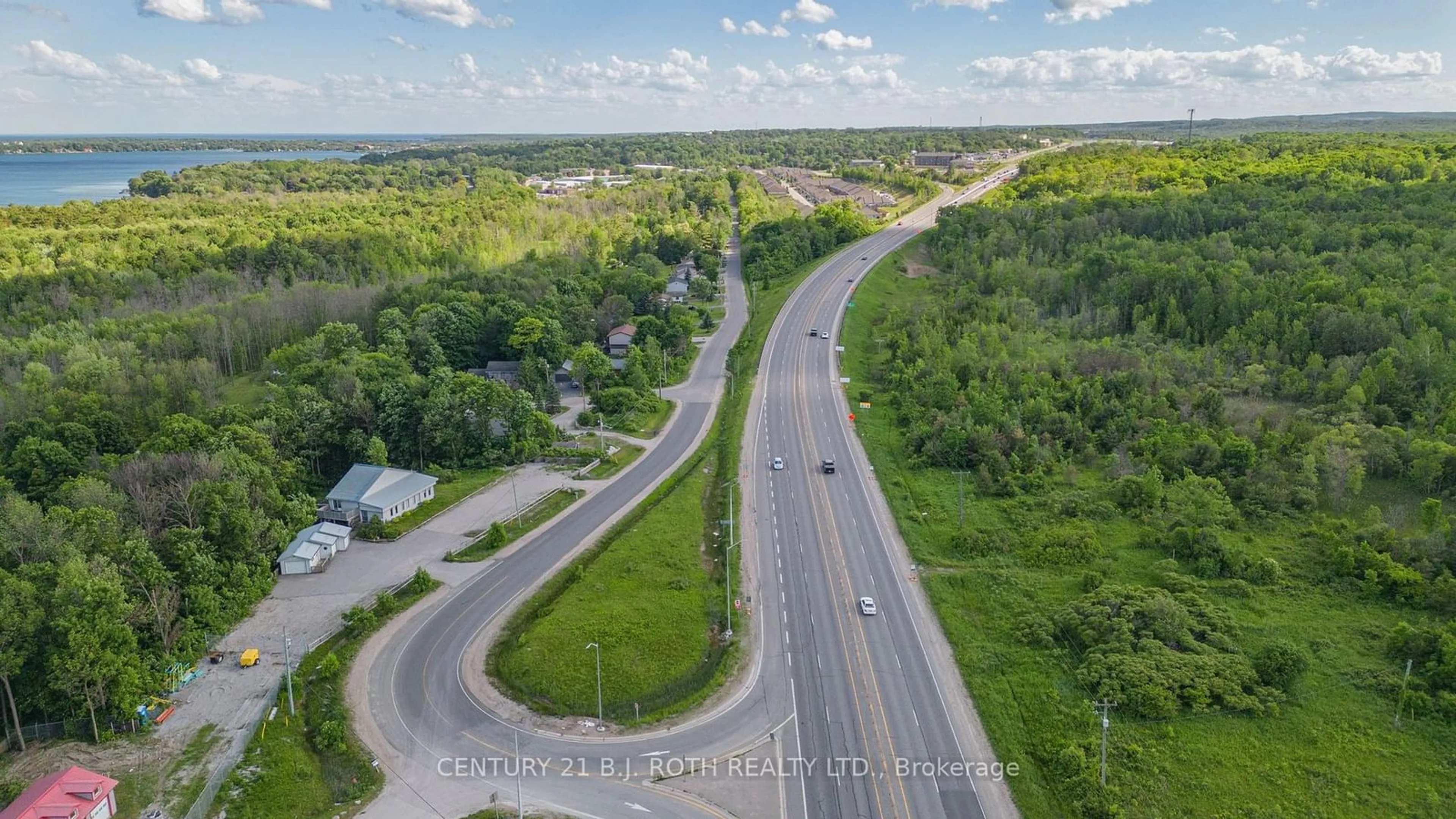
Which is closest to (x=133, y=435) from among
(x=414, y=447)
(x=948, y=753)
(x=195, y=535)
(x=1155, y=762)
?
(x=414, y=447)

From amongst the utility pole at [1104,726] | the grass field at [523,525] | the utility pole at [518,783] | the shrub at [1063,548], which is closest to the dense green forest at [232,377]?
the grass field at [523,525]

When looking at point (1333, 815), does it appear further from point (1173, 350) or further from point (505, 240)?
point (505, 240)

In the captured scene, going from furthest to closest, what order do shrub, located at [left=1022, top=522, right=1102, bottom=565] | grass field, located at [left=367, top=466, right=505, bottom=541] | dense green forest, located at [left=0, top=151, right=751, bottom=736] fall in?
grass field, located at [left=367, top=466, right=505, bottom=541]
shrub, located at [left=1022, top=522, right=1102, bottom=565]
dense green forest, located at [left=0, top=151, right=751, bottom=736]

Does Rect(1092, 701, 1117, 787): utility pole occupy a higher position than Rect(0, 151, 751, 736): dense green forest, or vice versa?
Rect(0, 151, 751, 736): dense green forest

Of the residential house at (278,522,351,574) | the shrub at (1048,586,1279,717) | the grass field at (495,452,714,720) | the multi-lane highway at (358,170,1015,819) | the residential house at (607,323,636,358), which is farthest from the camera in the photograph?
the residential house at (607,323,636,358)

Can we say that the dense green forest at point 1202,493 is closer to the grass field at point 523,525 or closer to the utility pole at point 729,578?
the utility pole at point 729,578

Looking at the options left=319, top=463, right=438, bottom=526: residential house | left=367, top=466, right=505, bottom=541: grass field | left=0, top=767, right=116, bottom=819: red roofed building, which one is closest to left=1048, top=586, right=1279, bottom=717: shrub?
left=0, top=767, right=116, bottom=819: red roofed building

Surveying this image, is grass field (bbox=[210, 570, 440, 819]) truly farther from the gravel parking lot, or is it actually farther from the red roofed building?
the red roofed building
